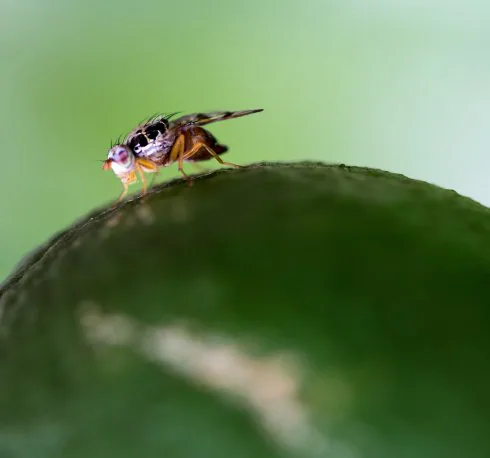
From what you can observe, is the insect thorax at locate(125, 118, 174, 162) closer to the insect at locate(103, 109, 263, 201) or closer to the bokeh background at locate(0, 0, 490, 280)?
the insect at locate(103, 109, 263, 201)

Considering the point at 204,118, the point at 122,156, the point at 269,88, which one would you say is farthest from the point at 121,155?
the point at 269,88

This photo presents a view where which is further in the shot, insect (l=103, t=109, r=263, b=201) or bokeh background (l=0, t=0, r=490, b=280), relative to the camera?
bokeh background (l=0, t=0, r=490, b=280)

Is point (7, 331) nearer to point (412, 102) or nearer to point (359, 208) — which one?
point (359, 208)

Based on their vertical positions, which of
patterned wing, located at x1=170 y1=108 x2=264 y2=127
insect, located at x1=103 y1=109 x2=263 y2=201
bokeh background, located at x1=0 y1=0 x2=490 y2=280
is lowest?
insect, located at x1=103 y1=109 x2=263 y2=201

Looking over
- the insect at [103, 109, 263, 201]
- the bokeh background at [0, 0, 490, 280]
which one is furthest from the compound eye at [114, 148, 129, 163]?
the bokeh background at [0, 0, 490, 280]

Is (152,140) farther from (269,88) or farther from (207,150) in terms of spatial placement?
(269,88)

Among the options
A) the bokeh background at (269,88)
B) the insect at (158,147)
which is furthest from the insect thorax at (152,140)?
the bokeh background at (269,88)
